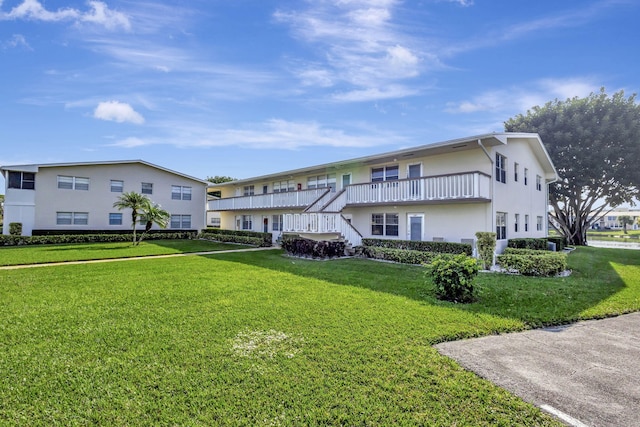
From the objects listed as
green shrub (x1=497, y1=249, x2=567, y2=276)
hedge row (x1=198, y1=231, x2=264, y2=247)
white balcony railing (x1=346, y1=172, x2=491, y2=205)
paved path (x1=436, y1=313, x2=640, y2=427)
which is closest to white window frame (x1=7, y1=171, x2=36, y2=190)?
hedge row (x1=198, y1=231, x2=264, y2=247)

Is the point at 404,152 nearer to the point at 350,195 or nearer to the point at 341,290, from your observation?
the point at 350,195

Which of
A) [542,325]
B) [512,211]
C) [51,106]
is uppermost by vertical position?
[51,106]

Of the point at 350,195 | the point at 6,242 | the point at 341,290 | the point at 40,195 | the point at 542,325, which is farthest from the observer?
the point at 40,195

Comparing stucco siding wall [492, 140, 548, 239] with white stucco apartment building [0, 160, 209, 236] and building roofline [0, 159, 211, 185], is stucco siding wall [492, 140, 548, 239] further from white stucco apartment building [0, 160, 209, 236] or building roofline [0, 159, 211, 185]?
building roofline [0, 159, 211, 185]

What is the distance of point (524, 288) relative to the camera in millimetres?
9039

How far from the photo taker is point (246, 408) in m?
3.26

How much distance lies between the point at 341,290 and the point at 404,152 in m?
10.1

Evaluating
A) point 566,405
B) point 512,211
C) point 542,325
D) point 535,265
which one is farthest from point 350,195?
point 566,405

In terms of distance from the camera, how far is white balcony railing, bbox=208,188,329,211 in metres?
21.2

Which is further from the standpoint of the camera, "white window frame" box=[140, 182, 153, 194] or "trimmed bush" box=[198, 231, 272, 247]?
"white window frame" box=[140, 182, 153, 194]

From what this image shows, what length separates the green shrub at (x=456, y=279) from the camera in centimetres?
745

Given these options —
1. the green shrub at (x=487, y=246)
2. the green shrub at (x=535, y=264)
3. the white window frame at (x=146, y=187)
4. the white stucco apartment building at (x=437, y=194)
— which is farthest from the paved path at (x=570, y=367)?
the white window frame at (x=146, y=187)

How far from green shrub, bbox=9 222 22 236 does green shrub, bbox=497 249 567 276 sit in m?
30.3

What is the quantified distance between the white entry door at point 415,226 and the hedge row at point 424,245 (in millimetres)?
1603
